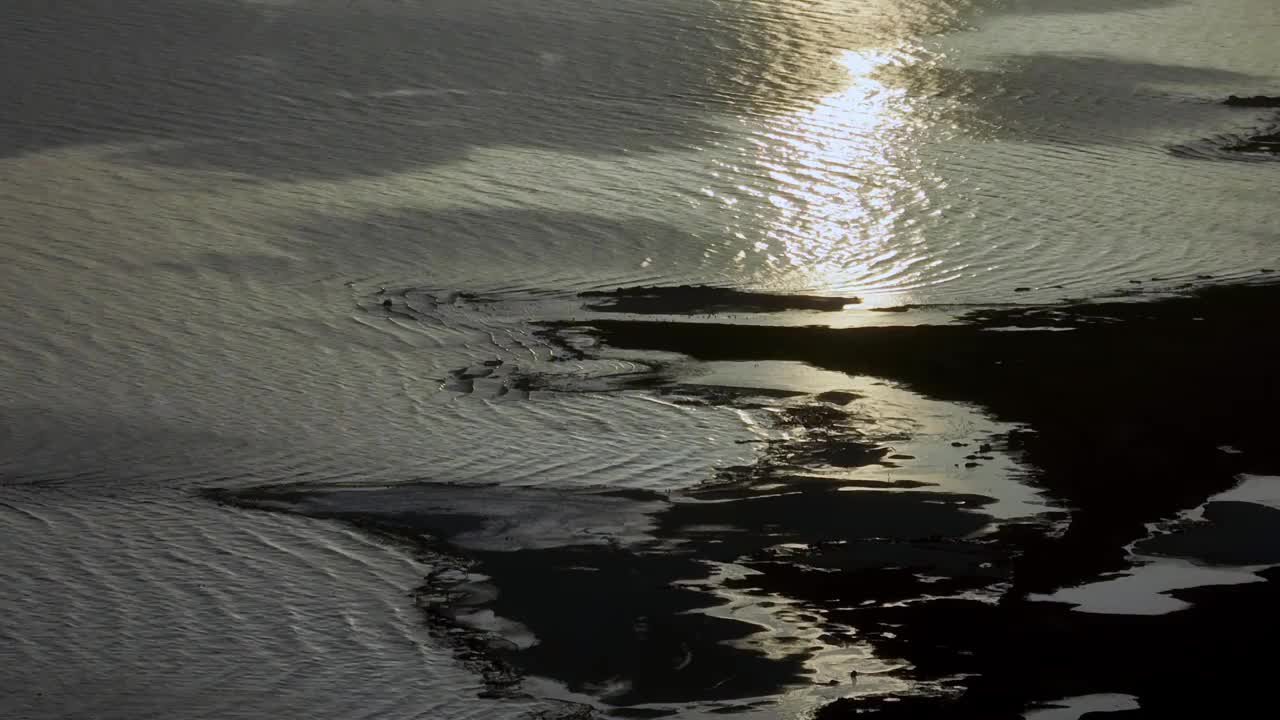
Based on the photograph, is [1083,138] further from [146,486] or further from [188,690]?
[188,690]

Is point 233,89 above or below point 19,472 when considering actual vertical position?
above

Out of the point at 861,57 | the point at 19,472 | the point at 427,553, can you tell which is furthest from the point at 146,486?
the point at 861,57

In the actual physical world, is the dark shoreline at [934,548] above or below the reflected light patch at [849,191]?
below

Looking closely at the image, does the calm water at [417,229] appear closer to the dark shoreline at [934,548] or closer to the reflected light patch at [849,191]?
the reflected light patch at [849,191]

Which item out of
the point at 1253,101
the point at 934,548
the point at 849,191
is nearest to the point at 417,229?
the point at 849,191

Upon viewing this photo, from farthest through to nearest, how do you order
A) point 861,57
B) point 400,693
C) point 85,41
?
point 861,57, point 85,41, point 400,693

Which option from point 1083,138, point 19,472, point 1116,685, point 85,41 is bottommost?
point 1116,685

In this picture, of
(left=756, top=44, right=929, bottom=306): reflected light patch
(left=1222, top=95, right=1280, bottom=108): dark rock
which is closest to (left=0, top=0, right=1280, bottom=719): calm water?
(left=756, top=44, right=929, bottom=306): reflected light patch

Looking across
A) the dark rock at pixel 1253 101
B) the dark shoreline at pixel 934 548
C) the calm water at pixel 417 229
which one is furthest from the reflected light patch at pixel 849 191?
the dark rock at pixel 1253 101
